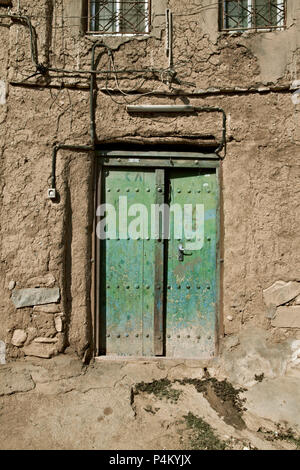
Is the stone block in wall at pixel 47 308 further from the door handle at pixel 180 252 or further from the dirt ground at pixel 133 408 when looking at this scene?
the door handle at pixel 180 252

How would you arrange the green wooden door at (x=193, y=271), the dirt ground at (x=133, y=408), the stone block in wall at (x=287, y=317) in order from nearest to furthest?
the dirt ground at (x=133, y=408) < the stone block in wall at (x=287, y=317) < the green wooden door at (x=193, y=271)

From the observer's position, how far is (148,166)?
353cm

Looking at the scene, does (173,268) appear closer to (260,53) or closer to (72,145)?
(72,145)

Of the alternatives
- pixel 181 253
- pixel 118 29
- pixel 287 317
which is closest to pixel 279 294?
pixel 287 317

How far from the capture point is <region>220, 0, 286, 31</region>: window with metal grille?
348 centimetres

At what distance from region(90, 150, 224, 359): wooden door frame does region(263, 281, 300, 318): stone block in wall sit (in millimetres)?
428

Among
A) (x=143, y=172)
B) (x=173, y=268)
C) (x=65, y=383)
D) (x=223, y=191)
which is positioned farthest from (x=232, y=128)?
(x=65, y=383)

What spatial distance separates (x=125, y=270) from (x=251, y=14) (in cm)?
275

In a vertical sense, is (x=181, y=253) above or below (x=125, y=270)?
above

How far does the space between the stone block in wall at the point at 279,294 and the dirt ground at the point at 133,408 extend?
0.63m

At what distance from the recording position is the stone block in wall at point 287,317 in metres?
3.25

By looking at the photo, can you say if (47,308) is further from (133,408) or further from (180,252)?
(180,252)

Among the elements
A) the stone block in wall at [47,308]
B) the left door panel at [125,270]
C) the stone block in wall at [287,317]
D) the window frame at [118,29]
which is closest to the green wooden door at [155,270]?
the left door panel at [125,270]

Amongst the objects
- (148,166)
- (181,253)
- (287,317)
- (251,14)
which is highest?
(251,14)
